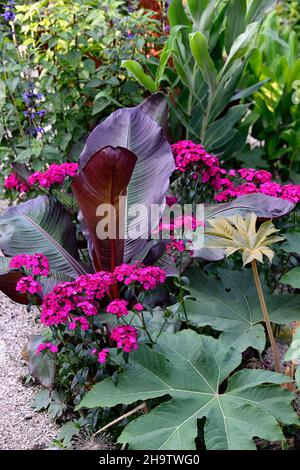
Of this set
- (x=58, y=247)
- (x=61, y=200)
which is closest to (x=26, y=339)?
(x=58, y=247)

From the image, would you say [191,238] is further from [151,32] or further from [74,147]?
[151,32]

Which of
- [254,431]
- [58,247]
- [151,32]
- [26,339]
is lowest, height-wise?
[26,339]

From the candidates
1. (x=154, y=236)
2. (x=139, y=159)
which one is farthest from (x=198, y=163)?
(x=154, y=236)

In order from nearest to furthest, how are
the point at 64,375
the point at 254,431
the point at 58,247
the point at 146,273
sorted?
the point at 254,431, the point at 146,273, the point at 64,375, the point at 58,247

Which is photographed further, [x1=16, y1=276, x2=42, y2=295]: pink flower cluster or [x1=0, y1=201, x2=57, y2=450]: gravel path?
[x1=0, y1=201, x2=57, y2=450]: gravel path

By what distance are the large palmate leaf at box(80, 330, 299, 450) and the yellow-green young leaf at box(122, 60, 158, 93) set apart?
142 cm

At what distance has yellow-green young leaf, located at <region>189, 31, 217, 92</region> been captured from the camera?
296 centimetres

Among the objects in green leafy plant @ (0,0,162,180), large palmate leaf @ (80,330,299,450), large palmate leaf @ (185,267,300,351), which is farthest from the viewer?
green leafy plant @ (0,0,162,180)

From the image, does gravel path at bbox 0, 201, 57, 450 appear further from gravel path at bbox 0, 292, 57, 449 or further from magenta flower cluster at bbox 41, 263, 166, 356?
magenta flower cluster at bbox 41, 263, 166, 356

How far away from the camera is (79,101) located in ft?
11.3

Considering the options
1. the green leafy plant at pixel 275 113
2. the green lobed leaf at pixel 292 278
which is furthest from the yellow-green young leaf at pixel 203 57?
the green lobed leaf at pixel 292 278

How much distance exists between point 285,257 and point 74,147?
128 cm

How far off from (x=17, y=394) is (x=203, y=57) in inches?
69.5

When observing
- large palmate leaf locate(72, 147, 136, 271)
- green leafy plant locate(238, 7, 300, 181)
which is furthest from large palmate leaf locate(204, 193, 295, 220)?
green leafy plant locate(238, 7, 300, 181)
